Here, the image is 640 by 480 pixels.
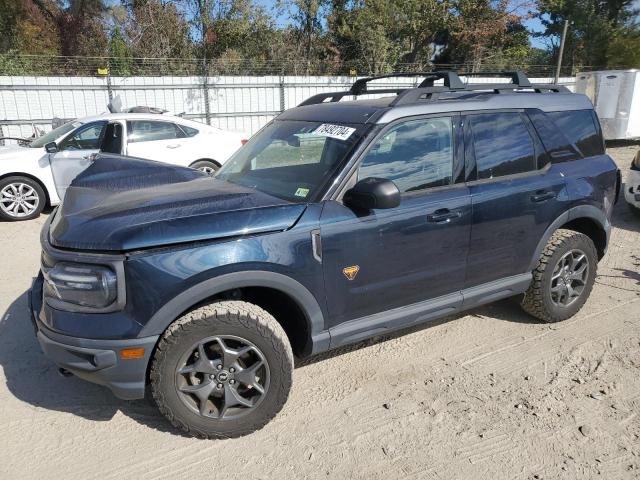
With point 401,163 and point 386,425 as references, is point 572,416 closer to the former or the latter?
point 386,425

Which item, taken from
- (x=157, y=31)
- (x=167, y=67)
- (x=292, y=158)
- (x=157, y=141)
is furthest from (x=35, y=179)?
(x=157, y=31)

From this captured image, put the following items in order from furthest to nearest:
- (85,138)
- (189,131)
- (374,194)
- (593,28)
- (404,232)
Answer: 1. (593,28)
2. (189,131)
3. (85,138)
4. (404,232)
5. (374,194)

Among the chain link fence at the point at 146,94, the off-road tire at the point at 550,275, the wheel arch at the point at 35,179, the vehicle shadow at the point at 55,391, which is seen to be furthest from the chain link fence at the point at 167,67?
the vehicle shadow at the point at 55,391

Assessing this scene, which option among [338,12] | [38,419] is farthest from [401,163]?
[338,12]

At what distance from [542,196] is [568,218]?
0.39 m

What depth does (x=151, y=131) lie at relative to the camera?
8.56m

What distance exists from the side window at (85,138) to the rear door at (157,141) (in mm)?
463

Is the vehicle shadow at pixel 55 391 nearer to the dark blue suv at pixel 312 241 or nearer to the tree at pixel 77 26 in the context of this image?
the dark blue suv at pixel 312 241

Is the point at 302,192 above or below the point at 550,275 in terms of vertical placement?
above

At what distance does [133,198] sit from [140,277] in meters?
0.81

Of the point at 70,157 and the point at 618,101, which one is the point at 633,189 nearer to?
the point at 70,157

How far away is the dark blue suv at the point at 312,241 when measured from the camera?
2.58m

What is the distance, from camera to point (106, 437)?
9.53ft

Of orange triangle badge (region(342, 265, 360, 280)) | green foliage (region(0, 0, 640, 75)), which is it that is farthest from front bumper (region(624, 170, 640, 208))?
green foliage (region(0, 0, 640, 75))
